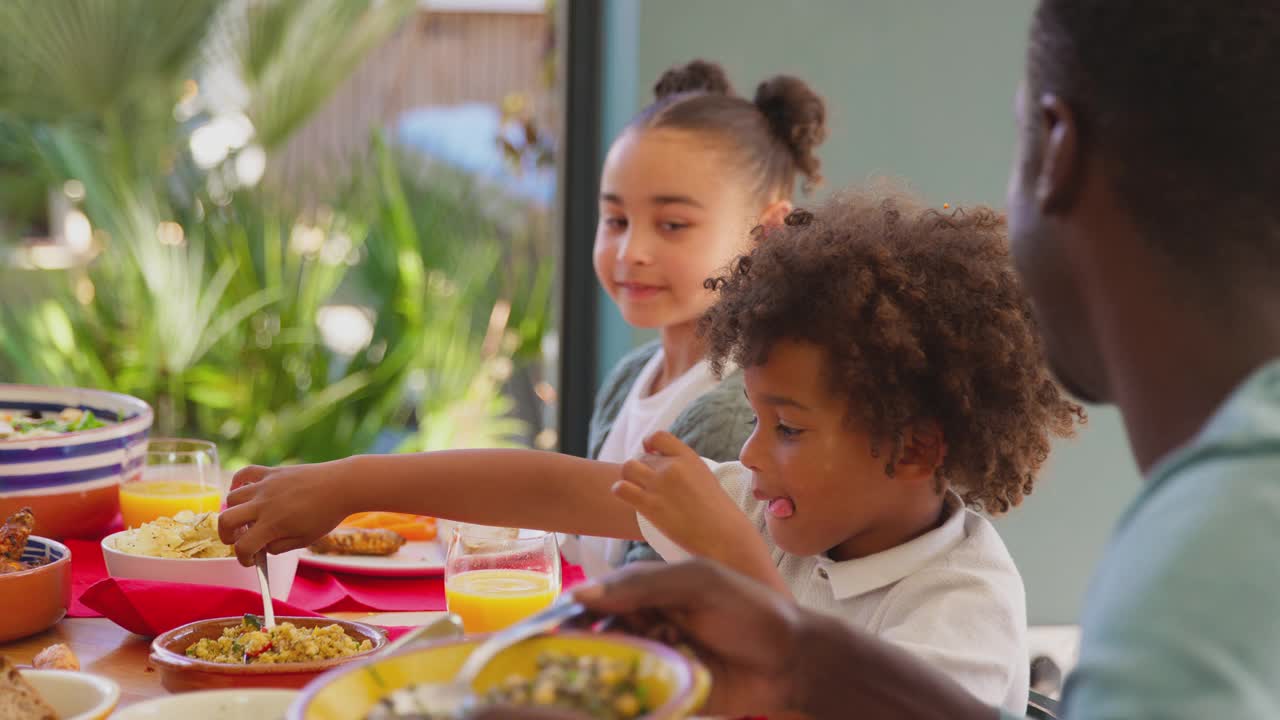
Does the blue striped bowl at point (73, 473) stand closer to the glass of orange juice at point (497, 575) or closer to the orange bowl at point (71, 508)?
the orange bowl at point (71, 508)

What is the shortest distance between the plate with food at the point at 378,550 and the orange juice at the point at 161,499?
150mm

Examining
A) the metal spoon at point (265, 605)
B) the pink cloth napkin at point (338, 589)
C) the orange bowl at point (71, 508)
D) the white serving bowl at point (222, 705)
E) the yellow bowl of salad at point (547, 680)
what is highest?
the yellow bowl of salad at point (547, 680)

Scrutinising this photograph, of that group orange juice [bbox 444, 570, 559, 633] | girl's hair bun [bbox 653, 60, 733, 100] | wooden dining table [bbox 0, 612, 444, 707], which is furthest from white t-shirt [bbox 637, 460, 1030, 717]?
girl's hair bun [bbox 653, 60, 733, 100]

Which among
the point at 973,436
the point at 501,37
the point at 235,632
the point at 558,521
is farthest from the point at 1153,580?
the point at 501,37

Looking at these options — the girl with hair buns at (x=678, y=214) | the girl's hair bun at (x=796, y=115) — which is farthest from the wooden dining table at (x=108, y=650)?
the girl's hair bun at (x=796, y=115)

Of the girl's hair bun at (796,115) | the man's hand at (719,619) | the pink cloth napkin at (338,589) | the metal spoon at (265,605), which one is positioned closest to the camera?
the man's hand at (719,619)

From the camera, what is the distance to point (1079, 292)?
791 mm

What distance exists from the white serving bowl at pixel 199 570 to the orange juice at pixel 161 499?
224 millimetres

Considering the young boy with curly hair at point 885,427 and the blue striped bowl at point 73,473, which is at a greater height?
the young boy with curly hair at point 885,427

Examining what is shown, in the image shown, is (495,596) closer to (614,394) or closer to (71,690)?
(71,690)

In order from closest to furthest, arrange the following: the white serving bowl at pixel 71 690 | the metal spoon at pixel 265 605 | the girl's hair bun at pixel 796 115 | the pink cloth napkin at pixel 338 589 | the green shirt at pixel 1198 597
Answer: the green shirt at pixel 1198 597 → the white serving bowl at pixel 71 690 → the metal spoon at pixel 265 605 → the pink cloth napkin at pixel 338 589 → the girl's hair bun at pixel 796 115

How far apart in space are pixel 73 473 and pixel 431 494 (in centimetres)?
44

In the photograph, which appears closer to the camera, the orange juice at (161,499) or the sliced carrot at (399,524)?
the orange juice at (161,499)

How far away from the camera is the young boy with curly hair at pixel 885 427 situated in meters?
1.18
